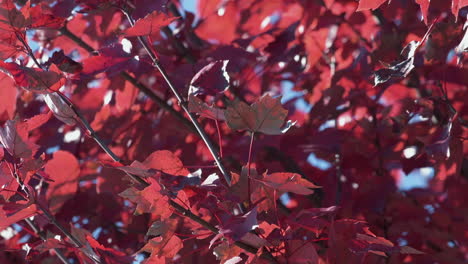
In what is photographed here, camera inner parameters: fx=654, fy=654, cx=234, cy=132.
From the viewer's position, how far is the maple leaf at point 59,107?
899mm

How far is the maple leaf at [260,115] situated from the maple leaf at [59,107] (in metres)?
0.25

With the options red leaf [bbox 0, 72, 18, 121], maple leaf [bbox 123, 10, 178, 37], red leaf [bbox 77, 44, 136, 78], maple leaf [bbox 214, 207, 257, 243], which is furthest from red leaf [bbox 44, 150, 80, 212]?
maple leaf [bbox 214, 207, 257, 243]

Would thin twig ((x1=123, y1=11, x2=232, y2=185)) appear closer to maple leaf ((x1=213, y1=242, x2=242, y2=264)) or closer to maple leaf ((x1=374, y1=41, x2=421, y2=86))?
maple leaf ((x1=213, y1=242, x2=242, y2=264))

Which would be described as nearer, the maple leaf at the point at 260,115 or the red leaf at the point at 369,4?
the maple leaf at the point at 260,115

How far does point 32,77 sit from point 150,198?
9.2 inches

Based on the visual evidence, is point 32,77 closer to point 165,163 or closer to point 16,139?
point 16,139

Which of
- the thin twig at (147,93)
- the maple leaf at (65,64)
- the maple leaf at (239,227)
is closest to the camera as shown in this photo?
the maple leaf at (239,227)

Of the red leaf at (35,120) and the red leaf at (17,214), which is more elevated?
the red leaf at (35,120)

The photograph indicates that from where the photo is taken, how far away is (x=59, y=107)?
903 millimetres

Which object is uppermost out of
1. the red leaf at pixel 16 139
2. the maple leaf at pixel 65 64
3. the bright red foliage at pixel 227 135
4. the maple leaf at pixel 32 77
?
the maple leaf at pixel 32 77

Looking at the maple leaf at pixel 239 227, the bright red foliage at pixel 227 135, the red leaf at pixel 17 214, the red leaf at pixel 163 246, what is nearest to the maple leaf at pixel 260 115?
the bright red foliage at pixel 227 135

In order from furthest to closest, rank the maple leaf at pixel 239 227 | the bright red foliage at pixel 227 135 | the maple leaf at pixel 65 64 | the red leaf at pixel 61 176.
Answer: the red leaf at pixel 61 176 → the maple leaf at pixel 65 64 → the bright red foliage at pixel 227 135 → the maple leaf at pixel 239 227

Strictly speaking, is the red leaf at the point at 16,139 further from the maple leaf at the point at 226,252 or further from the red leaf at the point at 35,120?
the maple leaf at the point at 226,252

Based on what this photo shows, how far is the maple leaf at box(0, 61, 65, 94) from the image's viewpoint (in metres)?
0.88
